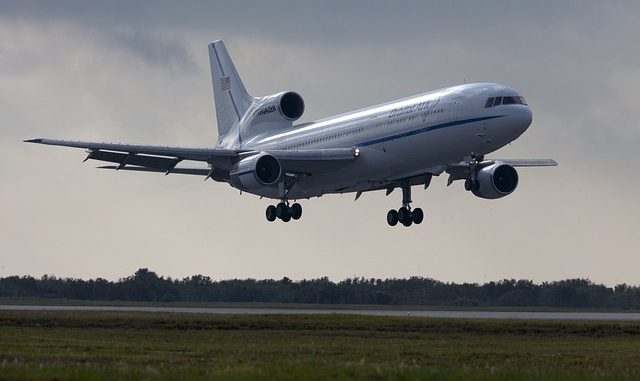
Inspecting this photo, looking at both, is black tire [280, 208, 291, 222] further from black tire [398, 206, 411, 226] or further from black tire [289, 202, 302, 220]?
black tire [398, 206, 411, 226]

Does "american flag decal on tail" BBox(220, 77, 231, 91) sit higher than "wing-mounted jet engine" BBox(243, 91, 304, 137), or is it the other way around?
"american flag decal on tail" BBox(220, 77, 231, 91)

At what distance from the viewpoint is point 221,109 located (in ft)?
307

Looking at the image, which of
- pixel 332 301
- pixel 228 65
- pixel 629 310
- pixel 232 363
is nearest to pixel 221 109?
pixel 228 65

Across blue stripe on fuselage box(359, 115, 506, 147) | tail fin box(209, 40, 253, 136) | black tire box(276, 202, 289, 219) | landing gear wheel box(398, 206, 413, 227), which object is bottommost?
landing gear wheel box(398, 206, 413, 227)

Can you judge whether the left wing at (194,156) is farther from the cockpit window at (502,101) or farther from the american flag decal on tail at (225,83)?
the american flag decal on tail at (225,83)

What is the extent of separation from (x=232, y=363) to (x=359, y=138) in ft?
124

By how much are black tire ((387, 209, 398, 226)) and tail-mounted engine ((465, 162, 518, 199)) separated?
553 cm

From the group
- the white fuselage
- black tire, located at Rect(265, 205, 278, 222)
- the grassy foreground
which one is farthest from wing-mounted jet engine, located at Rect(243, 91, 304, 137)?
the grassy foreground

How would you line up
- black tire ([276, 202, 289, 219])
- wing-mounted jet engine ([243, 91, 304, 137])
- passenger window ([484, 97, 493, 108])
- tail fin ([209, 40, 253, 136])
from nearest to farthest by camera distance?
passenger window ([484, 97, 493, 108]) < black tire ([276, 202, 289, 219]) < wing-mounted jet engine ([243, 91, 304, 137]) < tail fin ([209, 40, 253, 136])

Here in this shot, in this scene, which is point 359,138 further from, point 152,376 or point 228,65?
point 152,376

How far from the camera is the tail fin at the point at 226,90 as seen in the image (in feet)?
298

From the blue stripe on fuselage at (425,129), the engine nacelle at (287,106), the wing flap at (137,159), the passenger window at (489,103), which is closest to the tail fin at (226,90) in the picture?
the engine nacelle at (287,106)

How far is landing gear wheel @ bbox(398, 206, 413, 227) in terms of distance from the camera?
73.8 metres

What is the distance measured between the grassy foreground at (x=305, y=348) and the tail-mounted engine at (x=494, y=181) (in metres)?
15.6
